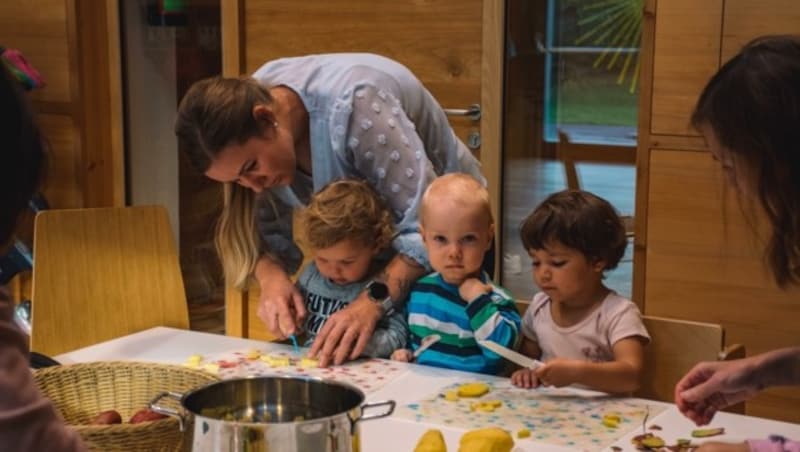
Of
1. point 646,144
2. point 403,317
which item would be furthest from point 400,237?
point 646,144


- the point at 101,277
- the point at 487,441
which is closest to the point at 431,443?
the point at 487,441

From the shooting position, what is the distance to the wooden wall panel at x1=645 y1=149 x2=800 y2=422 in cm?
262

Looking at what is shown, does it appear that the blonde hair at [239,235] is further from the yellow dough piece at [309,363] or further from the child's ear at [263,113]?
the yellow dough piece at [309,363]

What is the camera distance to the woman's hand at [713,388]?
1.33 meters

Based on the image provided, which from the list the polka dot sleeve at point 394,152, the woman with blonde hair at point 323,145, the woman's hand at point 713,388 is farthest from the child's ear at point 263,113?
the woman's hand at point 713,388

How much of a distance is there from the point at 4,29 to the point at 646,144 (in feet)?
7.98

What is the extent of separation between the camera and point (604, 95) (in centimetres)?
289

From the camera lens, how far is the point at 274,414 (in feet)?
3.82

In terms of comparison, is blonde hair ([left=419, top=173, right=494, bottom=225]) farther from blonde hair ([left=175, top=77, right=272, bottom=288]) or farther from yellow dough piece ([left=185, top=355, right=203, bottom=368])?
yellow dough piece ([left=185, top=355, right=203, bottom=368])

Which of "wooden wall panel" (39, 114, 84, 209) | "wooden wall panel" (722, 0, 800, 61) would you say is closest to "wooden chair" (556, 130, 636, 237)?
"wooden wall panel" (722, 0, 800, 61)

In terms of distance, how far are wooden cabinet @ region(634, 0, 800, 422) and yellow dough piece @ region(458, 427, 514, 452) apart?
146cm

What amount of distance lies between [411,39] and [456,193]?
1.45 m

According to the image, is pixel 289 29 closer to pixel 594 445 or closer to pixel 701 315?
pixel 701 315

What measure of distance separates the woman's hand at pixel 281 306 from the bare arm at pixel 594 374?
1.79ft
